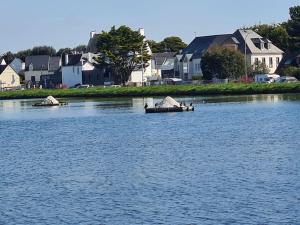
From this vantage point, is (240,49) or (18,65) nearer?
(240,49)

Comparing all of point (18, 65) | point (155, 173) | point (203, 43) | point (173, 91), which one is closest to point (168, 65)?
point (203, 43)

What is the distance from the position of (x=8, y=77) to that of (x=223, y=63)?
58.7m

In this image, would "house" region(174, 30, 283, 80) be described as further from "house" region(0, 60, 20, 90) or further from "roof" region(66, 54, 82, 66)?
"house" region(0, 60, 20, 90)

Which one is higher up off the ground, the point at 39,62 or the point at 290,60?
the point at 39,62

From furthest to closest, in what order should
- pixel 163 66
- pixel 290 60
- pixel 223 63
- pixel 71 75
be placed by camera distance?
pixel 163 66
pixel 71 75
pixel 290 60
pixel 223 63

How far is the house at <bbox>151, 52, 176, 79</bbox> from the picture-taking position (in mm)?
159550

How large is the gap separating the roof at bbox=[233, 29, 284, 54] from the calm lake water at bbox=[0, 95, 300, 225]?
66.5 meters

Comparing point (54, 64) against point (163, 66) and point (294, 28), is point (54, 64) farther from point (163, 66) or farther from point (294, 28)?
point (294, 28)

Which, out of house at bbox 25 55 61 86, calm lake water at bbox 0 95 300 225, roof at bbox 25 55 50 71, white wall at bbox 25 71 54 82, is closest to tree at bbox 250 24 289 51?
house at bbox 25 55 61 86

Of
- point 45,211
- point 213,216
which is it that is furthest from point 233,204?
point 45,211

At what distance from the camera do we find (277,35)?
14075 centimetres

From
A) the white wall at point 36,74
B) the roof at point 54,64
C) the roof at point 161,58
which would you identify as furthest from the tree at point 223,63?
the white wall at point 36,74

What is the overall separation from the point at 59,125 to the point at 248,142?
81.3 feet

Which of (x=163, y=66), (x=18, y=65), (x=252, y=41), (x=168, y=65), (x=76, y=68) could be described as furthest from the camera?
(x=18, y=65)
